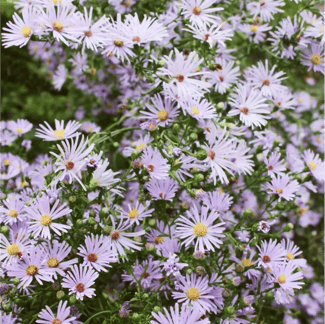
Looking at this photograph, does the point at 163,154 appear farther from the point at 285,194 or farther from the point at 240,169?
the point at 285,194

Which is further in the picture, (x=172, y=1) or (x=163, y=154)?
(x=172, y=1)

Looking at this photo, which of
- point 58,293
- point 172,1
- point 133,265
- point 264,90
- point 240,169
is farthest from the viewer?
point 172,1

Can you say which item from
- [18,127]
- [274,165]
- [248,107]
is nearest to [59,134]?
[18,127]

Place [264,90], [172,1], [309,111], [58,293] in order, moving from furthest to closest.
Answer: [309,111] → [172,1] → [264,90] → [58,293]

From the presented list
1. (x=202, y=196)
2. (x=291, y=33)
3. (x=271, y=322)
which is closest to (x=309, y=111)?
(x=291, y=33)

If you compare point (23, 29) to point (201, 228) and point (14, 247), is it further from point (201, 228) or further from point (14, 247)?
point (201, 228)

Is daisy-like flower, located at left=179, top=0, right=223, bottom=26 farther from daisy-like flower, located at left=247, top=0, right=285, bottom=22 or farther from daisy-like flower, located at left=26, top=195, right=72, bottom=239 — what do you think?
daisy-like flower, located at left=26, top=195, right=72, bottom=239
